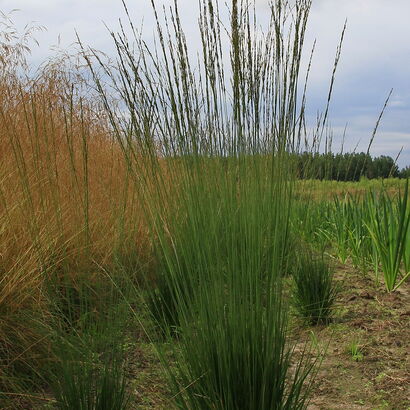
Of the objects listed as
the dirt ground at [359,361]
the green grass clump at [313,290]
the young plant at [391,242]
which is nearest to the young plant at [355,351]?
the dirt ground at [359,361]

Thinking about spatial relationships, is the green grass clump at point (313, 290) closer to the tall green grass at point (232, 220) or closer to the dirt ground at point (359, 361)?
the dirt ground at point (359, 361)

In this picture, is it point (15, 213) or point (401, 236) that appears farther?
point (401, 236)

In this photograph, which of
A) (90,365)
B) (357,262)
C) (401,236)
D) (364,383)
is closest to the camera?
(90,365)

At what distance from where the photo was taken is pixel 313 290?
2793 millimetres

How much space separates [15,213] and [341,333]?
1791mm

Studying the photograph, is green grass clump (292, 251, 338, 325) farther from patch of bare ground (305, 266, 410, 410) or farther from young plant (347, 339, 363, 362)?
young plant (347, 339, 363, 362)

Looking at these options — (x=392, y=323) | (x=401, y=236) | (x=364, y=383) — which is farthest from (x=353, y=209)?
(x=364, y=383)

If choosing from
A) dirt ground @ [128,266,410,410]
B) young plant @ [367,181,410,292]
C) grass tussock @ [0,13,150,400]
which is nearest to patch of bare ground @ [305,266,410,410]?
dirt ground @ [128,266,410,410]

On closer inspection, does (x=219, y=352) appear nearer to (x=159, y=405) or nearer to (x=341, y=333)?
(x=159, y=405)

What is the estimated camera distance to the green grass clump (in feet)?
9.12

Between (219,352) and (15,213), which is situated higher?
(15,213)

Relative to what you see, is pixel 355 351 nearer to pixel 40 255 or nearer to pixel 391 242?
pixel 391 242

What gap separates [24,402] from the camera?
2070mm

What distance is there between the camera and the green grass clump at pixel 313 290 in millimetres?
2779
